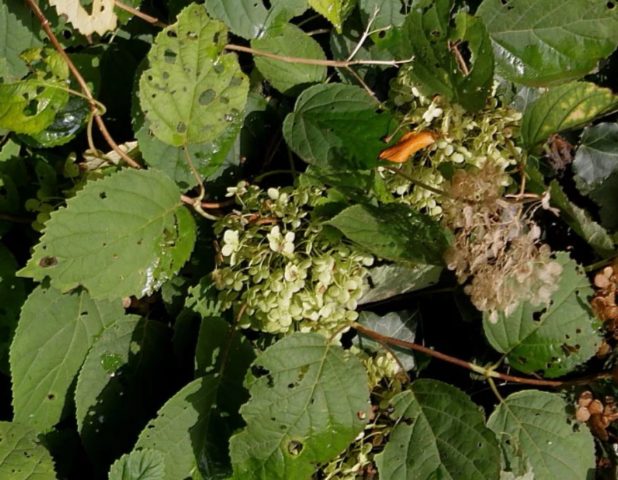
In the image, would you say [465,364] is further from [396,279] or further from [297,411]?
[297,411]

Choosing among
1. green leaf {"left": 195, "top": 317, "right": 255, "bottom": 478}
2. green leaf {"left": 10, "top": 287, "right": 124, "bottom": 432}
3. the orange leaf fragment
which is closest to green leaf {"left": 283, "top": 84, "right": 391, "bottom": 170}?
the orange leaf fragment

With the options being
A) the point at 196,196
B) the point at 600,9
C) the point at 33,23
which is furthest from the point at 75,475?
the point at 600,9

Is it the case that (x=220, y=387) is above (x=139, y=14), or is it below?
below

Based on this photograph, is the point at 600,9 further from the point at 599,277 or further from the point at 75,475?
the point at 75,475

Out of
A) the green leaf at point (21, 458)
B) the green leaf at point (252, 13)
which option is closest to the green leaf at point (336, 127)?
the green leaf at point (252, 13)

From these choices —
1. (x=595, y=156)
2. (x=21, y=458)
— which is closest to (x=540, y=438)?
(x=595, y=156)
